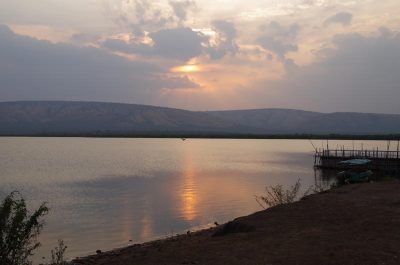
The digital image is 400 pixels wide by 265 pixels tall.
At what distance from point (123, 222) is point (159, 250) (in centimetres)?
1021

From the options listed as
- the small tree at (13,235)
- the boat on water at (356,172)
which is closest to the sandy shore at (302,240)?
the small tree at (13,235)

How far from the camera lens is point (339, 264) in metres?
10.3

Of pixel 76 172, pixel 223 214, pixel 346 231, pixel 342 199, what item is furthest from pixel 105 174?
pixel 346 231

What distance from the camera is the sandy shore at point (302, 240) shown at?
11109mm

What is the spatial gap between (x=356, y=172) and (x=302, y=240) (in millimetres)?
28933

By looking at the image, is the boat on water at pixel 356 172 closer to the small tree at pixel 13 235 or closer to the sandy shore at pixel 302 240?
the sandy shore at pixel 302 240

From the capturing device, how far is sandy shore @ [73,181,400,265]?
11.1 meters

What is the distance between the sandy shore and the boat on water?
14.0 meters

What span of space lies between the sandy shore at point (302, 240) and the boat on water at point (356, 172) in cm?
1400

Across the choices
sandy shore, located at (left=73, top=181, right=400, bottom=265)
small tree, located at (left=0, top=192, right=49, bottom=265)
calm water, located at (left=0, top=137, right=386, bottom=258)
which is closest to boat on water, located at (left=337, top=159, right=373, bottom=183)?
calm water, located at (left=0, top=137, right=386, bottom=258)

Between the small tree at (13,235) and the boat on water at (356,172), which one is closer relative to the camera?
the small tree at (13,235)

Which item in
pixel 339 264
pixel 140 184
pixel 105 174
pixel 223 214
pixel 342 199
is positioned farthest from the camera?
pixel 105 174

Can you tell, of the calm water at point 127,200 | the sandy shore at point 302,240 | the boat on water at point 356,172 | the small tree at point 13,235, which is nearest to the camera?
the sandy shore at point 302,240

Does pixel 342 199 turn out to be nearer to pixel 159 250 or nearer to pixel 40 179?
pixel 159 250
